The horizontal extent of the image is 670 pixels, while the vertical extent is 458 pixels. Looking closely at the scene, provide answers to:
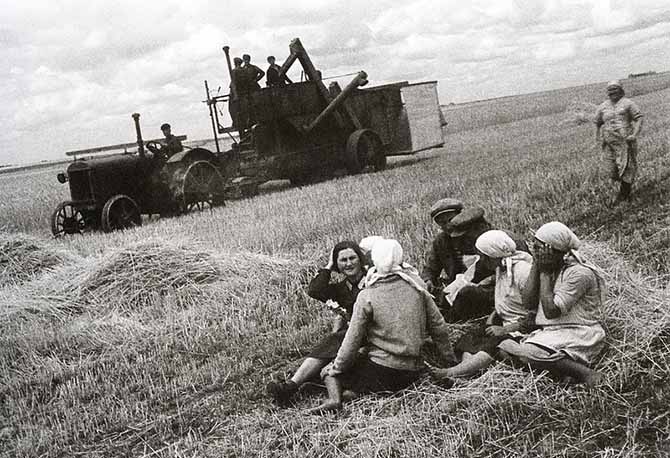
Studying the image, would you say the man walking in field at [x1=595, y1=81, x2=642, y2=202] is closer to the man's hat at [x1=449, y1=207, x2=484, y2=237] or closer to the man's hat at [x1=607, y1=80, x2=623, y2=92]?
the man's hat at [x1=607, y1=80, x2=623, y2=92]

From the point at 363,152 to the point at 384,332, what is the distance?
41.9 feet

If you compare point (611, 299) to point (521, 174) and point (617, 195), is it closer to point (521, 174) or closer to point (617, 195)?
point (617, 195)

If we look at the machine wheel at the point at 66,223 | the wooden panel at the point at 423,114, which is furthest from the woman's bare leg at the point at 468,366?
the wooden panel at the point at 423,114

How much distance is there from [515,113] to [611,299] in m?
34.1

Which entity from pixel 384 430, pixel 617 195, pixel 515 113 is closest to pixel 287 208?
pixel 617 195

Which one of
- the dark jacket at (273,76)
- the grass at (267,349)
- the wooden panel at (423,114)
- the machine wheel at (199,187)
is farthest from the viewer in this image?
the wooden panel at (423,114)

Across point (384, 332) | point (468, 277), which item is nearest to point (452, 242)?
point (468, 277)

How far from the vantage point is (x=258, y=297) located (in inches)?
259

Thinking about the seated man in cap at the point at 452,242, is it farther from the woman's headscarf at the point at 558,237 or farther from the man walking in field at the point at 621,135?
the man walking in field at the point at 621,135

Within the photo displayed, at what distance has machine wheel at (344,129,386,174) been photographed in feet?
53.6

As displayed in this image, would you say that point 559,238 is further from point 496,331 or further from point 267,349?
point 267,349

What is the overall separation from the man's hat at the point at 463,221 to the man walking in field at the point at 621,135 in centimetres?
398

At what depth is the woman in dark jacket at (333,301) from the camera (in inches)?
170

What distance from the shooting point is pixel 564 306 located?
3984 mm
